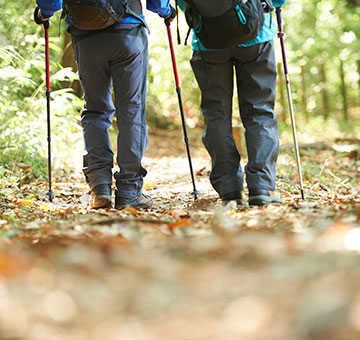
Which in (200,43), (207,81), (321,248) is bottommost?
(321,248)

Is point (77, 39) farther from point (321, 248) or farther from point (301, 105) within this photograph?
point (301, 105)

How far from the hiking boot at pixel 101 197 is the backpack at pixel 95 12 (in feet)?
3.90

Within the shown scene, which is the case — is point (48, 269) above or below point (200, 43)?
below

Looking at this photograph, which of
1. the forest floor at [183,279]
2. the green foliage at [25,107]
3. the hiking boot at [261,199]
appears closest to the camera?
the forest floor at [183,279]

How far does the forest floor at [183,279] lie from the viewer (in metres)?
1.01

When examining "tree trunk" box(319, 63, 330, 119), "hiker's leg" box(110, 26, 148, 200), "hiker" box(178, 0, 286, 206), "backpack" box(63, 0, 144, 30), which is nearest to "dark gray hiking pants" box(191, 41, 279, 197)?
"hiker" box(178, 0, 286, 206)

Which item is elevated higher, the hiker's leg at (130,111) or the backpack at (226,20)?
the backpack at (226,20)

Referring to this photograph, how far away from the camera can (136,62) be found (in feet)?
10.9

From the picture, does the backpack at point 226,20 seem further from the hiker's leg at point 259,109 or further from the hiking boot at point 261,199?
the hiking boot at point 261,199

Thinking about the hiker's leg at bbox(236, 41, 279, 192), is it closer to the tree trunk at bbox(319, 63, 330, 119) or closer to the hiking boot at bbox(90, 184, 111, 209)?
the hiking boot at bbox(90, 184, 111, 209)

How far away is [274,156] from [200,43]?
40.3 inches

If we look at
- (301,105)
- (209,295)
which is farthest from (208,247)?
(301,105)

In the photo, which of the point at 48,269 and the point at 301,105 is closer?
the point at 48,269

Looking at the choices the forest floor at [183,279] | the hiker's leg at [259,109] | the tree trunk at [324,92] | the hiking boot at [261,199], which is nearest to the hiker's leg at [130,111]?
the hiker's leg at [259,109]
